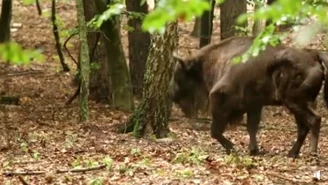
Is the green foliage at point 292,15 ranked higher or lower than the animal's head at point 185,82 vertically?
higher

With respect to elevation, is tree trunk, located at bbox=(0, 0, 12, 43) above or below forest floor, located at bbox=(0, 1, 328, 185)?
above

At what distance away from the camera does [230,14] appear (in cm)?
1694

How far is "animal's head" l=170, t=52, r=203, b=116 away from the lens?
11.2 meters

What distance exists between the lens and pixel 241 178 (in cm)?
788

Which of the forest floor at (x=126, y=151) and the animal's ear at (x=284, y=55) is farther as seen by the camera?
the animal's ear at (x=284, y=55)

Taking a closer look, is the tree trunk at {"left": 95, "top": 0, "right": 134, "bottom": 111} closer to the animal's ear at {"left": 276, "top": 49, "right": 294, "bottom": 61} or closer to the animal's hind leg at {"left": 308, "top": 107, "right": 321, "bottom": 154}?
the animal's ear at {"left": 276, "top": 49, "right": 294, "bottom": 61}

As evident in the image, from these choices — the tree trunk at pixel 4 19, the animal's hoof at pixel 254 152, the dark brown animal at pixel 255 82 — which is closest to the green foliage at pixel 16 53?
the dark brown animal at pixel 255 82

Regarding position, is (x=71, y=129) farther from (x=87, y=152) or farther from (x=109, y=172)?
(x=109, y=172)

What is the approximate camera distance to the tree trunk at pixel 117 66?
14672 millimetres

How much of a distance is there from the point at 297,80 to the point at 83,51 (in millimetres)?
5173

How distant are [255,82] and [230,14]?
705 centimetres

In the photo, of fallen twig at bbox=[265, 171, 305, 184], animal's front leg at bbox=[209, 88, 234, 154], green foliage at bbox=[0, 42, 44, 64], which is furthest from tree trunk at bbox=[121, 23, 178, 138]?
green foliage at bbox=[0, 42, 44, 64]

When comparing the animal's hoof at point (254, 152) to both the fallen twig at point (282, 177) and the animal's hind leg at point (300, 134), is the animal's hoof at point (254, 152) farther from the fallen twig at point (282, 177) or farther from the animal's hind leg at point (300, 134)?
the fallen twig at point (282, 177)

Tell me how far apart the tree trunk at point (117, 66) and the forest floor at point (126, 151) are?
0.43 meters
